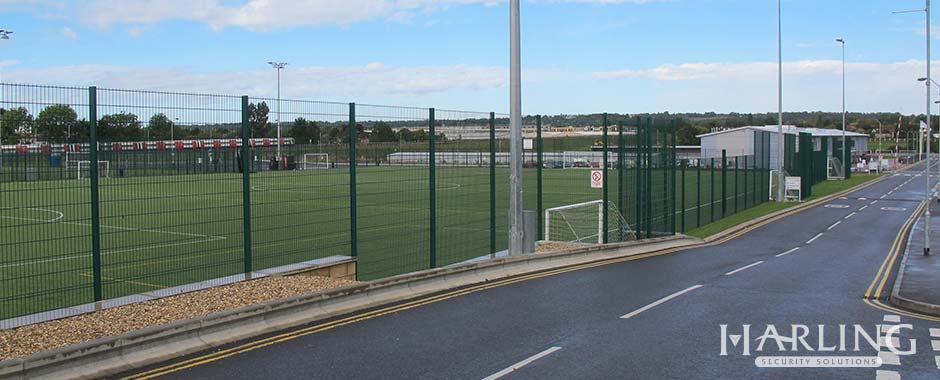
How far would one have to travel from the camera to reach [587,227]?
1050 inches

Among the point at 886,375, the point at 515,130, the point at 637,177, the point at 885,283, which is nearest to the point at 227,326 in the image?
the point at 886,375

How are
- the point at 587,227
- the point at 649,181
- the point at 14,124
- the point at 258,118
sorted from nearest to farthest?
the point at 14,124 → the point at 258,118 → the point at 649,181 → the point at 587,227

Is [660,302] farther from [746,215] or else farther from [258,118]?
[746,215]

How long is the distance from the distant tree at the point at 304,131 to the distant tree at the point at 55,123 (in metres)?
3.34

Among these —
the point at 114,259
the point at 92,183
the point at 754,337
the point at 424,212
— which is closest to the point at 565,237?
the point at 424,212

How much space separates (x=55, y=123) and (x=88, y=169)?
Answer: 79cm

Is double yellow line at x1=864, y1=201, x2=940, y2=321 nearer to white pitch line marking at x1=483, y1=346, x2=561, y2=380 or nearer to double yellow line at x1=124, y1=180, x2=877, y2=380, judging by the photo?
double yellow line at x1=124, y1=180, x2=877, y2=380

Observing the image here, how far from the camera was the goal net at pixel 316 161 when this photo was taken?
13.1 meters

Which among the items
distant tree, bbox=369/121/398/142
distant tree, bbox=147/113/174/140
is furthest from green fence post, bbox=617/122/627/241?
distant tree, bbox=147/113/174/140

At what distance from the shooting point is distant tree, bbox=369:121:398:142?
45.0 ft

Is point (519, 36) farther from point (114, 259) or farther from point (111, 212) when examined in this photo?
point (111, 212)

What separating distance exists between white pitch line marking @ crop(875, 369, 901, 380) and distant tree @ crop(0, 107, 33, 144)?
9730 millimetres

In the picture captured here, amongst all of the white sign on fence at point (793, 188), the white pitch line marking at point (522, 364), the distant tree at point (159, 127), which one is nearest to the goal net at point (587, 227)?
the white pitch line marking at point (522, 364)

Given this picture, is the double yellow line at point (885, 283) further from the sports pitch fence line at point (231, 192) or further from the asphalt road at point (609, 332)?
the sports pitch fence line at point (231, 192)
